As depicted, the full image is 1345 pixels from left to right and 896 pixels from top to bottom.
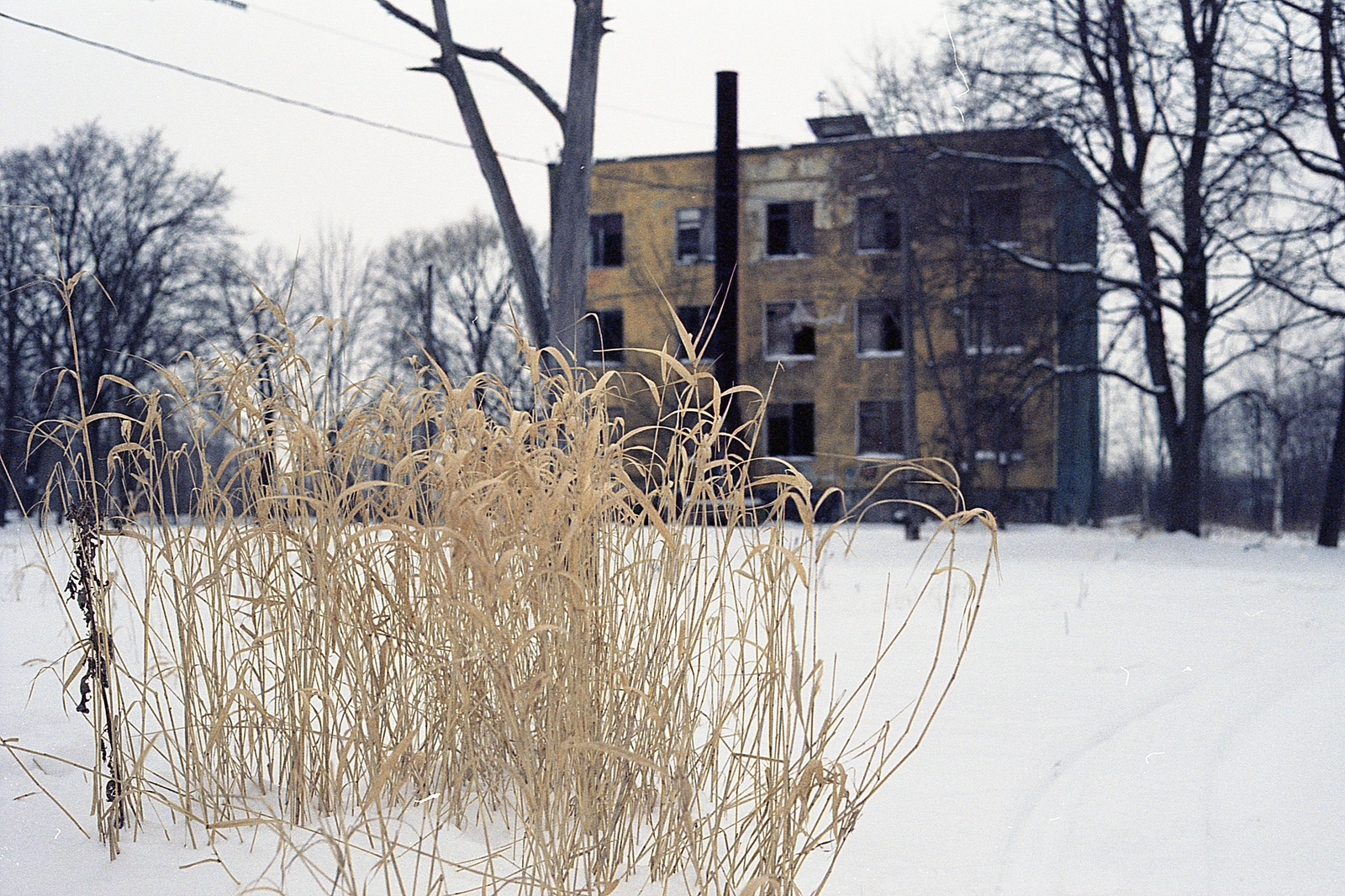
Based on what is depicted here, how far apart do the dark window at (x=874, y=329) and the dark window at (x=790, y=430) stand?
4.77ft

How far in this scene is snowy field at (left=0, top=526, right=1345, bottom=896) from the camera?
201 centimetres

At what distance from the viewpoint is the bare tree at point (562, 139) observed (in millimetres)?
5742

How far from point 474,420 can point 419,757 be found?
1.84 ft

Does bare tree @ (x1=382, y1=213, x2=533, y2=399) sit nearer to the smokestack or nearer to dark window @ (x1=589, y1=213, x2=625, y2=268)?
dark window @ (x1=589, y1=213, x2=625, y2=268)

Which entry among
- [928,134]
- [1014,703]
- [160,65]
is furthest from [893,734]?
[928,134]

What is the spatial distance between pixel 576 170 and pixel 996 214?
1414 centimetres

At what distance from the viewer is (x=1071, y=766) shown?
2.83 m

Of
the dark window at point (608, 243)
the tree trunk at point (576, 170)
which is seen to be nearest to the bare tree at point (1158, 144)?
the tree trunk at point (576, 170)

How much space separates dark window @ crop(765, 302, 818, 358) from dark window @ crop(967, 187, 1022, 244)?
11.3ft

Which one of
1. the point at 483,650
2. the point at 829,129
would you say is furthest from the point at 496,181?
the point at 829,129

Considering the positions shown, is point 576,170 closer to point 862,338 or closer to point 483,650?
point 483,650

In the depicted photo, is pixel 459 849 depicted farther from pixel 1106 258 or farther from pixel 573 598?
pixel 1106 258

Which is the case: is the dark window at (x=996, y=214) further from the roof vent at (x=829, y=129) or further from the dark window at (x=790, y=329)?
the dark window at (x=790, y=329)

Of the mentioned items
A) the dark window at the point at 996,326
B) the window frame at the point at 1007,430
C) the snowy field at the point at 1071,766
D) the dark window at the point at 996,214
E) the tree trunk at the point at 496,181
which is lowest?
the snowy field at the point at 1071,766
